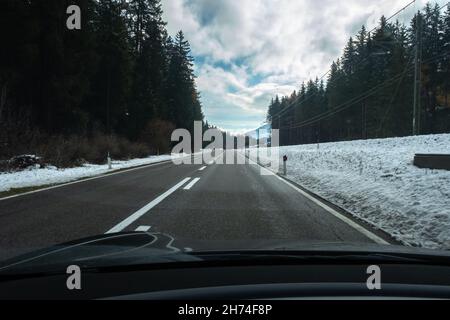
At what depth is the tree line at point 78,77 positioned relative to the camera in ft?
79.2

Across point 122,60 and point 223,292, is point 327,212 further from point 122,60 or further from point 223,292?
point 122,60

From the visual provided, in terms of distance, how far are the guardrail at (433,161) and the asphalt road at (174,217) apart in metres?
4.54

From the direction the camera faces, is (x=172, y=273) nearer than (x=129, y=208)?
Yes

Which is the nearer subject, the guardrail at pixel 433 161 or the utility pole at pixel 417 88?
the guardrail at pixel 433 161

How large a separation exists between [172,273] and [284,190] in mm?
11614

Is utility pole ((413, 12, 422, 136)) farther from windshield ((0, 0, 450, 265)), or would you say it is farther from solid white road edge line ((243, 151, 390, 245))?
solid white road edge line ((243, 151, 390, 245))

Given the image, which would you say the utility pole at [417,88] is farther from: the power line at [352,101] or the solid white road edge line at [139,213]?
the power line at [352,101]

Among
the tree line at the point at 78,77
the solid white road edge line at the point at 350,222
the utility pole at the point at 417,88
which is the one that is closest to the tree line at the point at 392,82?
the utility pole at the point at 417,88

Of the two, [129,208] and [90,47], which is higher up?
[90,47]

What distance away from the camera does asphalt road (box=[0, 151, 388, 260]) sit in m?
6.77

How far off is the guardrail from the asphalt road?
4.54m
